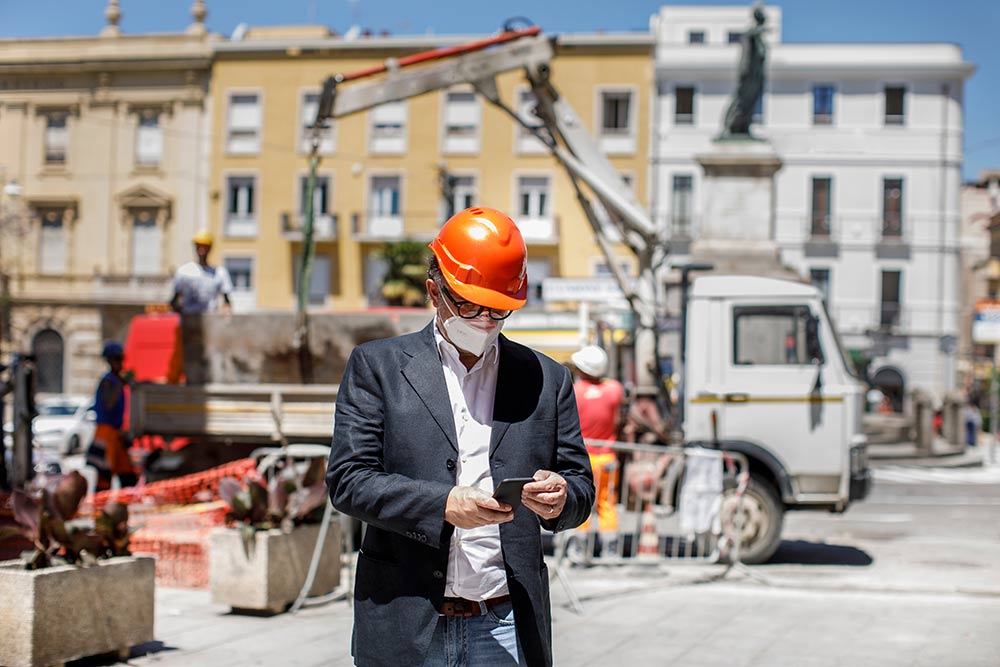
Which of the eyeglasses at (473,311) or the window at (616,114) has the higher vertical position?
the window at (616,114)

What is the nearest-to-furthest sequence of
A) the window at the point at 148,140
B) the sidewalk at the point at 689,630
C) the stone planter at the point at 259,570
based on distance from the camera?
the sidewalk at the point at 689,630
the stone planter at the point at 259,570
the window at the point at 148,140

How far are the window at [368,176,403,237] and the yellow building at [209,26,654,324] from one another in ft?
0.17

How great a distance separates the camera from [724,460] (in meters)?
10.8

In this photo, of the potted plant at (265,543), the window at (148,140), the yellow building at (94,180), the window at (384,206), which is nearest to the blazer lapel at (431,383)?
the potted plant at (265,543)

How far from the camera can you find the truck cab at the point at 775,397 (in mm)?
10703

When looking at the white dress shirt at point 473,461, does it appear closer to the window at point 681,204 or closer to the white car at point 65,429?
the white car at point 65,429

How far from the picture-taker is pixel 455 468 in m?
3.09

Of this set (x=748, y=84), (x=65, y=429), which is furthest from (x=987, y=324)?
(x=65, y=429)

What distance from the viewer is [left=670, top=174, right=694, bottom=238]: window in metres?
46.7

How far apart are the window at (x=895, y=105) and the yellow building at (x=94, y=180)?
2605cm

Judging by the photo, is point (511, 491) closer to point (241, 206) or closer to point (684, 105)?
point (241, 206)

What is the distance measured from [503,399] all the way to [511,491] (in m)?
0.39

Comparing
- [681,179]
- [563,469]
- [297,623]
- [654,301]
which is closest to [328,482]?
[563,469]

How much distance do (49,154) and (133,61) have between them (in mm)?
4984
